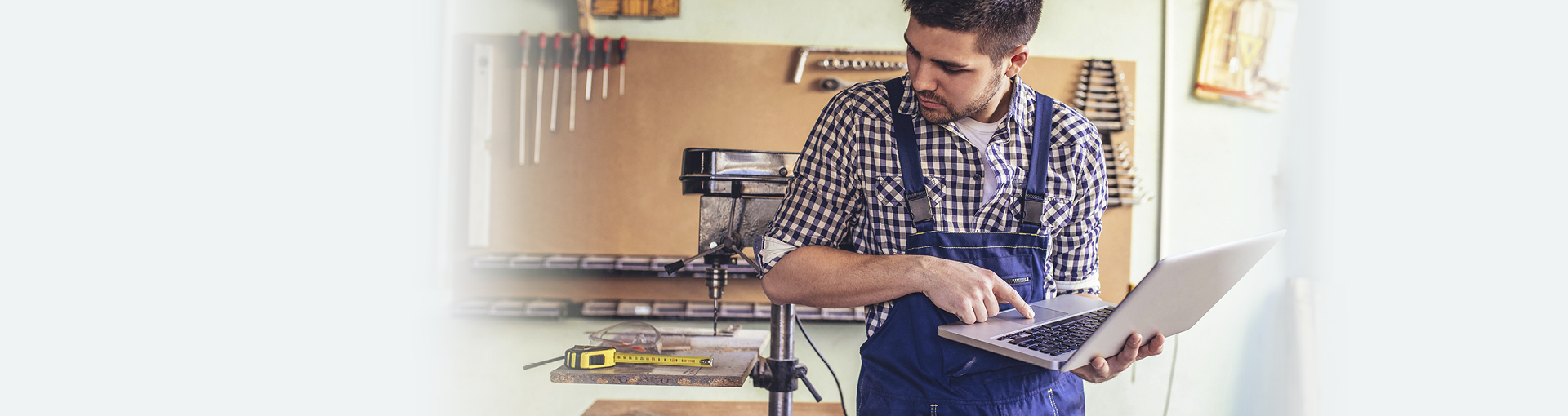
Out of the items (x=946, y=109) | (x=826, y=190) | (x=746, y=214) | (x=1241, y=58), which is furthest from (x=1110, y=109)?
(x=826, y=190)

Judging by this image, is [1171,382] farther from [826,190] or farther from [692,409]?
[826,190]

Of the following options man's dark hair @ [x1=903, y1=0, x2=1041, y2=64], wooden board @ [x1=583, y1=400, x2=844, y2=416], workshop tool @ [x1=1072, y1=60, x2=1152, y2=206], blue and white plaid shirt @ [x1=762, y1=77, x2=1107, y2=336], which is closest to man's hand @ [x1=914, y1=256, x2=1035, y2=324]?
blue and white plaid shirt @ [x1=762, y1=77, x2=1107, y2=336]

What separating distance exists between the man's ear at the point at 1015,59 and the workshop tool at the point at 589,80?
1959 millimetres

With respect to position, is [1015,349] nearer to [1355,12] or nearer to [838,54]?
[838,54]

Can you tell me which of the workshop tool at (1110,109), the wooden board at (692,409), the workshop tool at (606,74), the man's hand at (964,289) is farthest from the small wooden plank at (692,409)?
the workshop tool at (1110,109)

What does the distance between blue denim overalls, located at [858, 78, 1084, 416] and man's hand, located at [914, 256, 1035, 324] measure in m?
0.05

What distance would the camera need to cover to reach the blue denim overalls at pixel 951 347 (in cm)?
115

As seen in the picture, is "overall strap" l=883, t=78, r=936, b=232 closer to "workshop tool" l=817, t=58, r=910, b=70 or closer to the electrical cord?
"workshop tool" l=817, t=58, r=910, b=70

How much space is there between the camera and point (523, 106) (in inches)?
A: 114

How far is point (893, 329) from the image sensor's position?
1188 mm

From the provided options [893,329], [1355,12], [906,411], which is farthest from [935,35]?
[1355,12]

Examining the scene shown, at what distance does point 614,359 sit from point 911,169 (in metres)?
0.87

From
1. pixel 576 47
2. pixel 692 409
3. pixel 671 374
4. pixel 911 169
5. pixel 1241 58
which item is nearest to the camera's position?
pixel 911 169

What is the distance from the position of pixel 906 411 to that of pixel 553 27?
7.61ft
